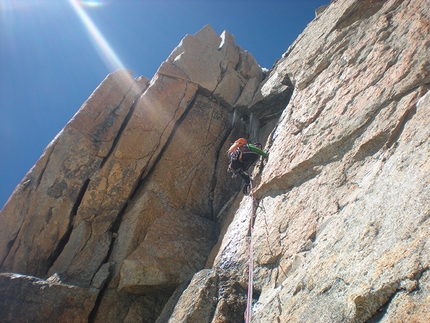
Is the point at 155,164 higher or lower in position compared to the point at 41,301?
higher

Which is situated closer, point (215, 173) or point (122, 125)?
point (215, 173)

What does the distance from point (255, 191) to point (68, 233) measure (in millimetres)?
6326

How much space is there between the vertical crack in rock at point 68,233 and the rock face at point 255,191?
0.20 feet

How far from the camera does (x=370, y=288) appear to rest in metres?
3.84

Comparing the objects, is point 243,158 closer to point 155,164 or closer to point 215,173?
point 215,173

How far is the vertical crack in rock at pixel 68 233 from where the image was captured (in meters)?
10.3

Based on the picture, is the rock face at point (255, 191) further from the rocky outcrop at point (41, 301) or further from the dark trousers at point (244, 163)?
the dark trousers at point (244, 163)

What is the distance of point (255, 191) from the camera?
8570 millimetres

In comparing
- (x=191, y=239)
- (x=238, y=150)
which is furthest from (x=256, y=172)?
(x=191, y=239)

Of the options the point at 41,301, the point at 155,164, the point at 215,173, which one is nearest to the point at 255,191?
the point at 215,173

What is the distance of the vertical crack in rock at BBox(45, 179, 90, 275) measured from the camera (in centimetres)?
1026

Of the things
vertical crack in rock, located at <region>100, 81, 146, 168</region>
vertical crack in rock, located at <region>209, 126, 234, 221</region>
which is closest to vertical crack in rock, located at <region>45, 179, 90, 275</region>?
vertical crack in rock, located at <region>100, 81, 146, 168</region>

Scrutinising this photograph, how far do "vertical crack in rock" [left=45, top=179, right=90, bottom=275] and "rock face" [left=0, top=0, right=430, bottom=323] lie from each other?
61mm

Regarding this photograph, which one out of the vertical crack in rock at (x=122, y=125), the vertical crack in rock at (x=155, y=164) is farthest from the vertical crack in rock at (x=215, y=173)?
the vertical crack in rock at (x=122, y=125)
